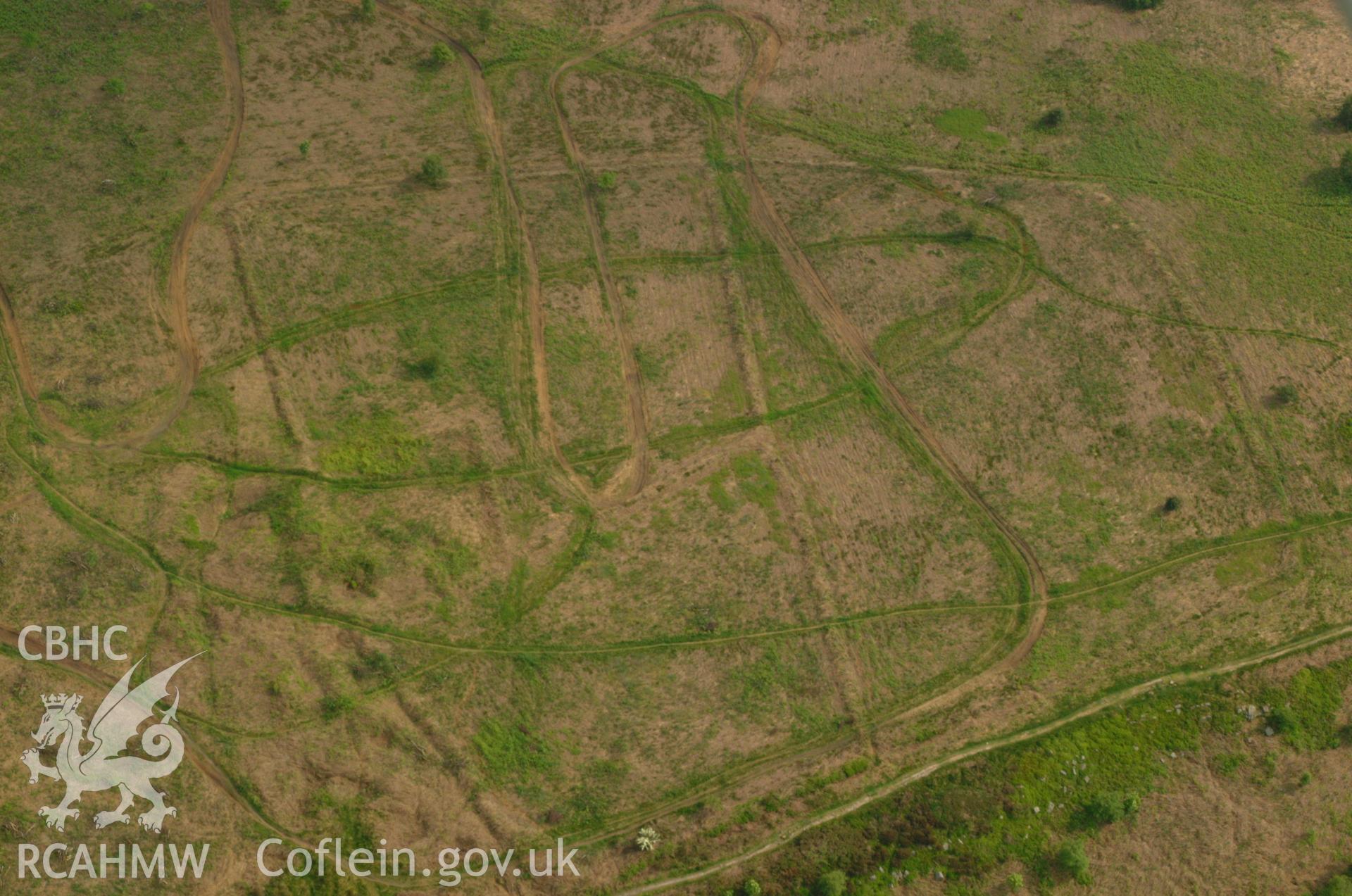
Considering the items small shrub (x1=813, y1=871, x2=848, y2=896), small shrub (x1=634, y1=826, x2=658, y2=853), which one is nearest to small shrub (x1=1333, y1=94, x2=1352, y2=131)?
small shrub (x1=813, y1=871, x2=848, y2=896)

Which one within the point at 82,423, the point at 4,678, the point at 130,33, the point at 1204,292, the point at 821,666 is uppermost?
the point at 130,33

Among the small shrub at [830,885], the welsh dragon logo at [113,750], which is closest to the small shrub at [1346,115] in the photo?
the small shrub at [830,885]

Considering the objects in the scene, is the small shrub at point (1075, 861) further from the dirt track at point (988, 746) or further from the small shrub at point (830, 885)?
the small shrub at point (830, 885)

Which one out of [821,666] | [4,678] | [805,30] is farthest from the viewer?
[805,30]

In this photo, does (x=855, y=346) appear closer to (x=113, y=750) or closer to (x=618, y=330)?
(x=618, y=330)

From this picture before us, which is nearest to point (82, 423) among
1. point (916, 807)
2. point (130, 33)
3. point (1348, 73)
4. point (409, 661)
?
point (409, 661)

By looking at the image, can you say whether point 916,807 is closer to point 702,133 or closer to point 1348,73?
point 702,133

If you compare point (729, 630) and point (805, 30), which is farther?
point (805, 30)
